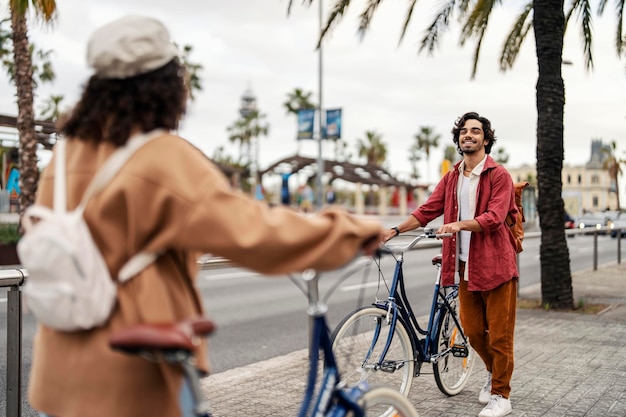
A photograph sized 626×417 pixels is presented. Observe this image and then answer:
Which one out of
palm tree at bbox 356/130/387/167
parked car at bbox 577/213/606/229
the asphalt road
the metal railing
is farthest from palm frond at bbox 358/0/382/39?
palm tree at bbox 356/130/387/167

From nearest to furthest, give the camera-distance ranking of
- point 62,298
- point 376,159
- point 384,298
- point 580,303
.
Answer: point 62,298, point 384,298, point 580,303, point 376,159

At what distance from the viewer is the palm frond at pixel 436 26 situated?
1163cm

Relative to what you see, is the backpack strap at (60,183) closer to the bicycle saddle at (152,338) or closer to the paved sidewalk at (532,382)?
the bicycle saddle at (152,338)

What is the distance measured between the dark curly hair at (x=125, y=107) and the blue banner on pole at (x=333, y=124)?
111 ft

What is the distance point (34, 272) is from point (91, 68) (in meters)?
0.60

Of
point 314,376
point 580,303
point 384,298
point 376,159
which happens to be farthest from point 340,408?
point 376,159

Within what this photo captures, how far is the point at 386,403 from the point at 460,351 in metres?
2.61

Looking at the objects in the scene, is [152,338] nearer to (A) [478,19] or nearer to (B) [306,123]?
(A) [478,19]

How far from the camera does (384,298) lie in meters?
4.73

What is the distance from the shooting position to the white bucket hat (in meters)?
2.04

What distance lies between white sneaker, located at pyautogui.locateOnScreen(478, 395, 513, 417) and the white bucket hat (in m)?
3.47

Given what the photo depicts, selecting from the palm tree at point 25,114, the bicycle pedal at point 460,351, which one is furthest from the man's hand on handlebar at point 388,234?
the palm tree at point 25,114

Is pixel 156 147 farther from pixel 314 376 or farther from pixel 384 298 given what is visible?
pixel 384 298

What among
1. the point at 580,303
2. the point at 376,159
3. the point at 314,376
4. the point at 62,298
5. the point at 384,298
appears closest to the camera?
the point at 62,298
